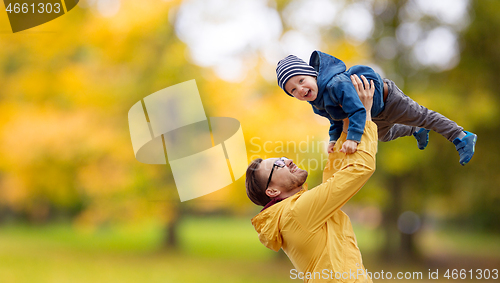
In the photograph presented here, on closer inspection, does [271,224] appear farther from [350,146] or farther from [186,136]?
[186,136]

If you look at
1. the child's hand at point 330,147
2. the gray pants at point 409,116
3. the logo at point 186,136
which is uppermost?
the gray pants at point 409,116

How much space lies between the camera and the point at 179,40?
19.7 ft

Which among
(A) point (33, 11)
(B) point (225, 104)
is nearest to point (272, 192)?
(B) point (225, 104)

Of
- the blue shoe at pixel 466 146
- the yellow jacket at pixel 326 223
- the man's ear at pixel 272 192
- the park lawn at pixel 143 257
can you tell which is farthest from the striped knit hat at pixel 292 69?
the park lawn at pixel 143 257

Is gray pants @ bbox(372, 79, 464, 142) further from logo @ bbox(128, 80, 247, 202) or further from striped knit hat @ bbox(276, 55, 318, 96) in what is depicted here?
logo @ bbox(128, 80, 247, 202)

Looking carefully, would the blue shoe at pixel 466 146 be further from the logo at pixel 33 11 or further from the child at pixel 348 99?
the logo at pixel 33 11

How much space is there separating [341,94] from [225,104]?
13.0 ft

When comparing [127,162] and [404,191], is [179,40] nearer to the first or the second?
[127,162]

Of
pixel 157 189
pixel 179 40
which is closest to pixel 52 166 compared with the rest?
pixel 157 189

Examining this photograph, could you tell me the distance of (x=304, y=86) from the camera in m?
1.43

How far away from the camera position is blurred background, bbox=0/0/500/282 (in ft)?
17.1

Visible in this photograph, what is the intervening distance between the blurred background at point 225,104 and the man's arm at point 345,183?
3.07m

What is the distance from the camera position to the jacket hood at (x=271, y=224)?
149 centimetres

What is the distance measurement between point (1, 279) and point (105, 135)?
3.93m
